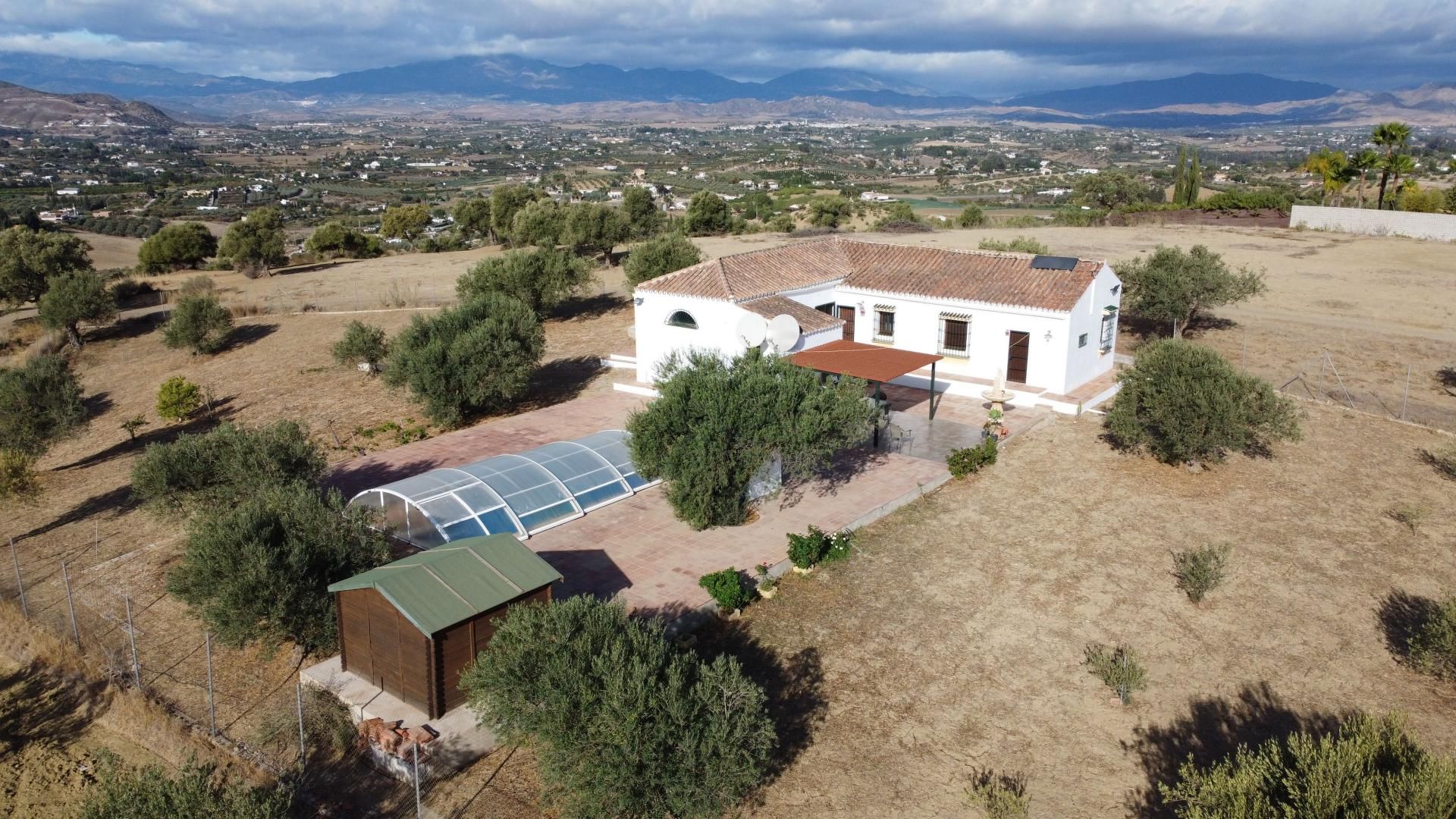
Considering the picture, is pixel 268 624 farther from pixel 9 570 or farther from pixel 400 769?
pixel 9 570

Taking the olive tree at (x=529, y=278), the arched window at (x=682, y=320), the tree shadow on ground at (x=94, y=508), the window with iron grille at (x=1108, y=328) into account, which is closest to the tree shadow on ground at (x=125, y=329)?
the olive tree at (x=529, y=278)

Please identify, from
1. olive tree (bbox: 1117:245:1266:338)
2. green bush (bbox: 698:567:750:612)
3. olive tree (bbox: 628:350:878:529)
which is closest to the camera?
green bush (bbox: 698:567:750:612)

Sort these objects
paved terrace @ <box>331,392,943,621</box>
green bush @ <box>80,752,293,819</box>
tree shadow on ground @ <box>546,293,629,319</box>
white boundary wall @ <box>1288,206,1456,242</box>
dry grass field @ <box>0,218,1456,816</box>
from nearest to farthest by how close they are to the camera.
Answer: green bush @ <box>80,752,293,819</box>
dry grass field @ <box>0,218,1456,816</box>
paved terrace @ <box>331,392,943,621</box>
tree shadow on ground @ <box>546,293,629,319</box>
white boundary wall @ <box>1288,206,1456,242</box>

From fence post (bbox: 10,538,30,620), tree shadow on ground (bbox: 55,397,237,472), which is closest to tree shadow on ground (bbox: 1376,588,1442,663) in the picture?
fence post (bbox: 10,538,30,620)

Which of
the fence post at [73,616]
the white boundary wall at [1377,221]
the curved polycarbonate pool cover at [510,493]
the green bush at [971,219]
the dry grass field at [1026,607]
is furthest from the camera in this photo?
the green bush at [971,219]

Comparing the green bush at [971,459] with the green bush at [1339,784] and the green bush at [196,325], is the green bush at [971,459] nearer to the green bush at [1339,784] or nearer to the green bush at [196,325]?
the green bush at [1339,784]

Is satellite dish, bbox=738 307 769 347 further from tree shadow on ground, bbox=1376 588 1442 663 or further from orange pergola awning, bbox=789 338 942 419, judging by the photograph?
tree shadow on ground, bbox=1376 588 1442 663
